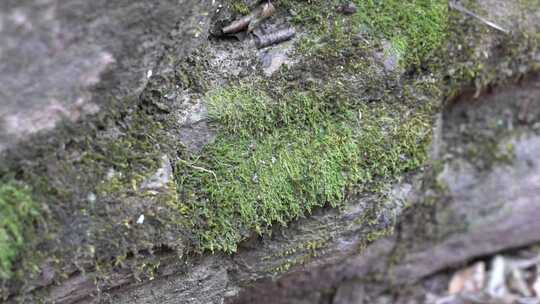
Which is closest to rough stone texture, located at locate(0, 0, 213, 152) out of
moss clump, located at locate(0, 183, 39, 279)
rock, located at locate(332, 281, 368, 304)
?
moss clump, located at locate(0, 183, 39, 279)

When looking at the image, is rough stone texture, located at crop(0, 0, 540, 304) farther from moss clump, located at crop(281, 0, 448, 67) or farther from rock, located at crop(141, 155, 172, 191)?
moss clump, located at crop(281, 0, 448, 67)

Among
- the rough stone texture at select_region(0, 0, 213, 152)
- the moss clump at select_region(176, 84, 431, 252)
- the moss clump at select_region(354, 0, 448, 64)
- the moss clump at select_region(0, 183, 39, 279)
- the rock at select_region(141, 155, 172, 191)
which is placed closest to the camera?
the rough stone texture at select_region(0, 0, 213, 152)

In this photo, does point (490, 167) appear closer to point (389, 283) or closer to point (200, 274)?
point (389, 283)

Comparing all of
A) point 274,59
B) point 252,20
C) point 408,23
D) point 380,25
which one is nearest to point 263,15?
point 252,20

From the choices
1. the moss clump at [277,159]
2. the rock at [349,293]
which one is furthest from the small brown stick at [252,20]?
the rock at [349,293]

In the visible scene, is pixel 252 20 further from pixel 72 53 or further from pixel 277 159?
pixel 72 53

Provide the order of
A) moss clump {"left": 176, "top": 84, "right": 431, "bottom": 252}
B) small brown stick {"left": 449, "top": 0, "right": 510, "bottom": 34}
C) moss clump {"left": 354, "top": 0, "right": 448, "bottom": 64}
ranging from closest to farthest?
moss clump {"left": 176, "top": 84, "right": 431, "bottom": 252} < moss clump {"left": 354, "top": 0, "right": 448, "bottom": 64} < small brown stick {"left": 449, "top": 0, "right": 510, "bottom": 34}
